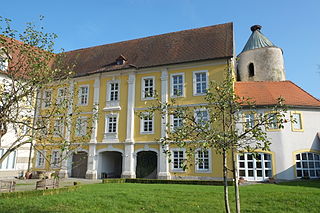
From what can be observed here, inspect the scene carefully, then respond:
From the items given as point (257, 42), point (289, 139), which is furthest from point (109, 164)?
point (257, 42)

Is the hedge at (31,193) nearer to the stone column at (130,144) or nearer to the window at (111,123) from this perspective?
the stone column at (130,144)

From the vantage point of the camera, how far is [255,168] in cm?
1939

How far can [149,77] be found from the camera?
23.0m

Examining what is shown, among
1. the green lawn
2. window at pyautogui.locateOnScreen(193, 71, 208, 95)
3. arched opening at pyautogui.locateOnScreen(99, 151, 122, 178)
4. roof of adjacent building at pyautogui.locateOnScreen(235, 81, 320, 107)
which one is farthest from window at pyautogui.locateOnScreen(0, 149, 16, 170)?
roof of adjacent building at pyautogui.locateOnScreen(235, 81, 320, 107)

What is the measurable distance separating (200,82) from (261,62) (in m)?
10.6

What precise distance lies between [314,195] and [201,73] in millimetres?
12865

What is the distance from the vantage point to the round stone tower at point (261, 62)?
27438 millimetres

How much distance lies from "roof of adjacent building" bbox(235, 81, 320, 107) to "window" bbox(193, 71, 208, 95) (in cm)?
324

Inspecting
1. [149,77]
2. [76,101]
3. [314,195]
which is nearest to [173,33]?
[149,77]

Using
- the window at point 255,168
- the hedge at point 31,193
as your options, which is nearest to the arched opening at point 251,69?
the window at point 255,168

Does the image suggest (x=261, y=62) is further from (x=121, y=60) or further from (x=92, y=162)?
(x=92, y=162)

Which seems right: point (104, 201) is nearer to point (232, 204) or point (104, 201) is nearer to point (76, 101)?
point (232, 204)

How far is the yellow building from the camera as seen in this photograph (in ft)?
68.3

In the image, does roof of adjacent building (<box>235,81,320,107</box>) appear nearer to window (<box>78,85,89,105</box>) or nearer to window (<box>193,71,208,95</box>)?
window (<box>193,71,208,95</box>)
